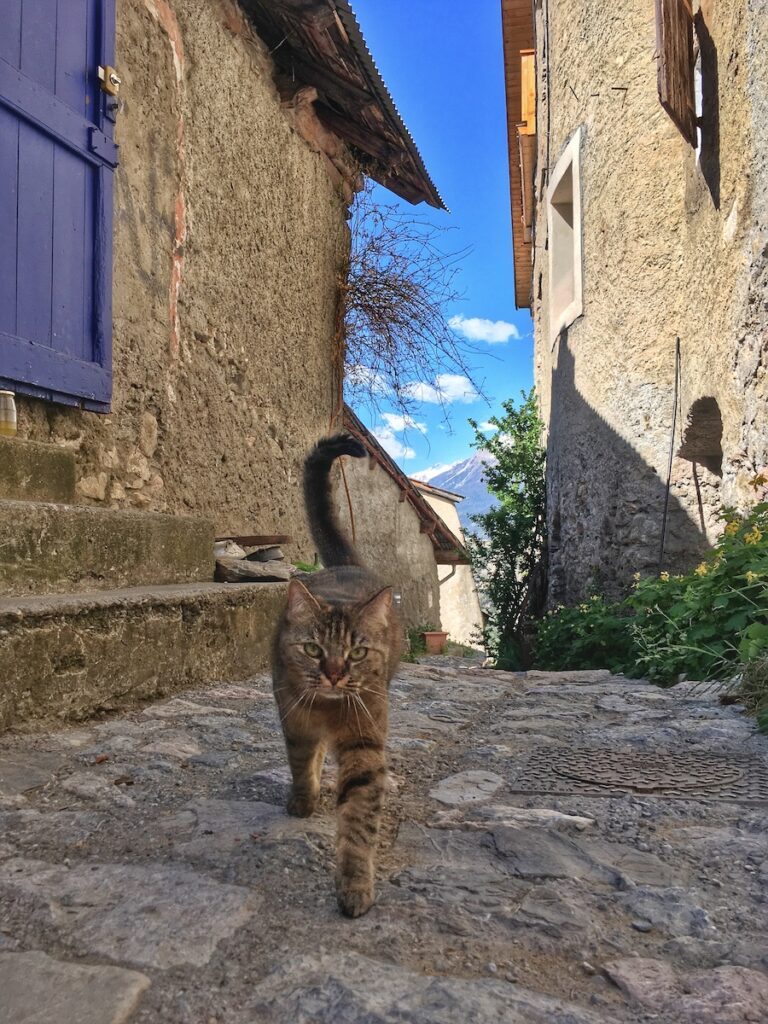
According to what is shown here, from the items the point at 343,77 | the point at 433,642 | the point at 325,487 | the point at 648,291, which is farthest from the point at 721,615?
the point at 433,642

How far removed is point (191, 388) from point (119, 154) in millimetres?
1512

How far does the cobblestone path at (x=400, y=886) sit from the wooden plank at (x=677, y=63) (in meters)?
4.86

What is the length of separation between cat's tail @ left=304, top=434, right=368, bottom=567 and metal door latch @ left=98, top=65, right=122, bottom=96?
8.66 feet

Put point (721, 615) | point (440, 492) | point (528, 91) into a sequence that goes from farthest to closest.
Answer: point (440, 492) → point (528, 91) → point (721, 615)

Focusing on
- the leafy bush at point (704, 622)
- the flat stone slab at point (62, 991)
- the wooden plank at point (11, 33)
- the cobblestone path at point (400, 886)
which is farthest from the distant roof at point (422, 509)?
the flat stone slab at point (62, 991)

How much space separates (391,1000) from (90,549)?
2.79 meters

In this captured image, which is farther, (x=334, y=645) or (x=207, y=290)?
(x=207, y=290)

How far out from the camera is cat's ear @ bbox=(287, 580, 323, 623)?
6.52 ft

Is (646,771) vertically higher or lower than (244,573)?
lower

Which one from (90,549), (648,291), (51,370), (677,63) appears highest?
(677,63)

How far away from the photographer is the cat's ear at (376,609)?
1987 millimetres

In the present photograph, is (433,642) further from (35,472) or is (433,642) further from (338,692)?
(338,692)

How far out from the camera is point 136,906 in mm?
1460

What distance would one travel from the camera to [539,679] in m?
5.00
